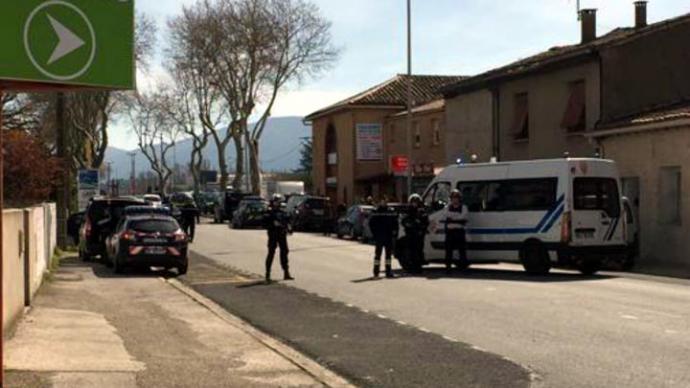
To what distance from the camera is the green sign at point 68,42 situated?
7305 mm

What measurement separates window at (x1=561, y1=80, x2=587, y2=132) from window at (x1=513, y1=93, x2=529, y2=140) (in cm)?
284

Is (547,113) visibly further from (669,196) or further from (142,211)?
(142,211)

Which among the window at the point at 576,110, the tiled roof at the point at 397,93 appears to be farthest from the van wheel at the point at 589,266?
the tiled roof at the point at 397,93

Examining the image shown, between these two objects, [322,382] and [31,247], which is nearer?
[322,382]

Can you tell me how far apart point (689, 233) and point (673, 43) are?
8.34m

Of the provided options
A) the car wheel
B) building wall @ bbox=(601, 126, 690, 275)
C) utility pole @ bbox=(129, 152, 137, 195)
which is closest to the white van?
building wall @ bbox=(601, 126, 690, 275)

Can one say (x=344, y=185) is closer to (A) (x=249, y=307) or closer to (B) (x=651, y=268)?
(B) (x=651, y=268)

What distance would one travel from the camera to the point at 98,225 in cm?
2675

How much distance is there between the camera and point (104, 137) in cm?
6625

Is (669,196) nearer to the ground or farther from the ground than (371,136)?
nearer to the ground

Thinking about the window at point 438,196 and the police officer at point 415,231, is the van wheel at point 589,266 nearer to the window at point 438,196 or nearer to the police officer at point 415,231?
the window at point 438,196

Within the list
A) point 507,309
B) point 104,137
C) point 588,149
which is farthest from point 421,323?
point 104,137

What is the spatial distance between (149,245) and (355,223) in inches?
704

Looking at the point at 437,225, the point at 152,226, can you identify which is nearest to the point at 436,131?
the point at 437,225
